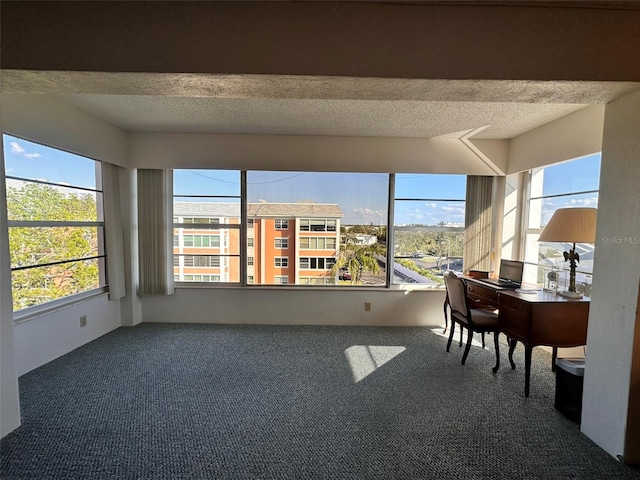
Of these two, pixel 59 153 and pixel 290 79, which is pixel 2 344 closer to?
pixel 59 153

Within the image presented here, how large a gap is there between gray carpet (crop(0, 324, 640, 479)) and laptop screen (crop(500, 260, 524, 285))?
0.84m

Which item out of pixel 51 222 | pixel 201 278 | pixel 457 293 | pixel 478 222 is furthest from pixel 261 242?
pixel 478 222

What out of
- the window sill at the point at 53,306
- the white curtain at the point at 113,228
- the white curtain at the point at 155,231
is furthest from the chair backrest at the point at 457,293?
the window sill at the point at 53,306

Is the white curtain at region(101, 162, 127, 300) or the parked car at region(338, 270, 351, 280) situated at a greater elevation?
the white curtain at region(101, 162, 127, 300)

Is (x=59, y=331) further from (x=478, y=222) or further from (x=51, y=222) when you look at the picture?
(x=478, y=222)

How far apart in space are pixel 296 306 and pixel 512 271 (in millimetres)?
2758

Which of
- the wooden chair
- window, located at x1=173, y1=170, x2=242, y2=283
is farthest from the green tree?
the wooden chair

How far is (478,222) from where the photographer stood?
4.05 meters

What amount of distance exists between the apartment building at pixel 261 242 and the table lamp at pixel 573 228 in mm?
2394

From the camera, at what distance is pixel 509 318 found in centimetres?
268

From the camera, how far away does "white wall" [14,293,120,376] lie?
2693 millimetres

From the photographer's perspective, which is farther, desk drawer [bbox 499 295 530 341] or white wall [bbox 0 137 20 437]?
desk drawer [bbox 499 295 530 341]

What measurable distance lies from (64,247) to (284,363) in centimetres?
271

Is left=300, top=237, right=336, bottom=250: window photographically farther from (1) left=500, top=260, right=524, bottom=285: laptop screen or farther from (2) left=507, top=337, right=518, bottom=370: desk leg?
(2) left=507, top=337, right=518, bottom=370: desk leg
